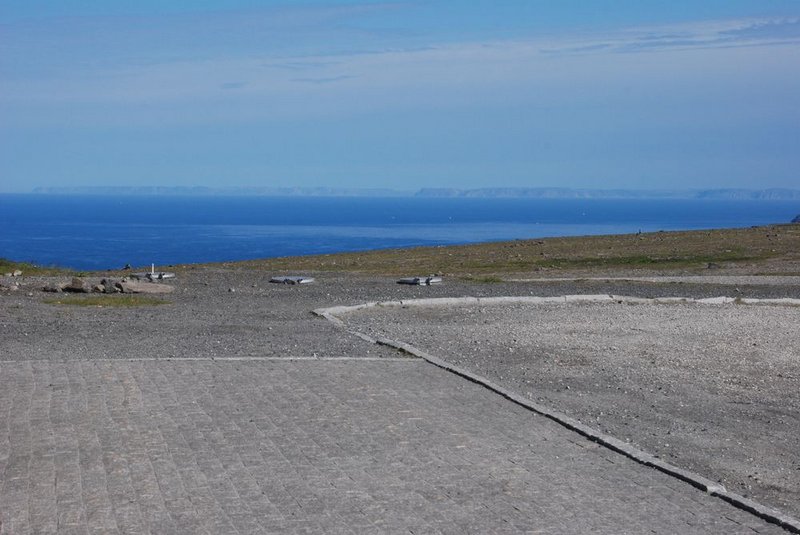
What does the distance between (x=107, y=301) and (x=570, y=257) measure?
17483mm

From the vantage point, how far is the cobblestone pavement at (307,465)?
23.8 feet

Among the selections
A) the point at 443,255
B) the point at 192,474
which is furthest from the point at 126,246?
the point at 192,474

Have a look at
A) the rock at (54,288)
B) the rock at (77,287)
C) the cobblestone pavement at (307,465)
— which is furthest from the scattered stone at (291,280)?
the cobblestone pavement at (307,465)

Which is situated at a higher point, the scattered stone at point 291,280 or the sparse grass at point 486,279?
the scattered stone at point 291,280

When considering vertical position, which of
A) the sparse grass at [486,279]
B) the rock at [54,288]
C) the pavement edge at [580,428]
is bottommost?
the sparse grass at [486,279]

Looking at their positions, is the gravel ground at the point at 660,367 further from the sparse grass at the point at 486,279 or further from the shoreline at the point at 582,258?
the shoreline at the point at 582,258

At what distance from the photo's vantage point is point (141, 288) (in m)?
22.6

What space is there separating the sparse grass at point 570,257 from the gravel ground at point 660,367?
8179mm

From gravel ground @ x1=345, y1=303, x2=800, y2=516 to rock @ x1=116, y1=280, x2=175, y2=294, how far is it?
509 centimetres

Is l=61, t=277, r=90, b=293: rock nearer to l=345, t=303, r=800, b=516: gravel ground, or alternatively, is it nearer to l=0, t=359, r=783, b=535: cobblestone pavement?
l=345, t=303, r=800, b=516: gravel ground

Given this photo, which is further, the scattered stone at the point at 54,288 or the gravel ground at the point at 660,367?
the scattered stone at the point at 54,288

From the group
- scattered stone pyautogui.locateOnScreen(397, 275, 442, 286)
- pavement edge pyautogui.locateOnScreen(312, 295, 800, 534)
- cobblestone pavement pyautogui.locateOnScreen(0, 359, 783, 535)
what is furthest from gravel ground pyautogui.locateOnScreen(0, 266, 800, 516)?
cobblestone pavement pyautogui.locateOnScreen(0, 359, 783, 535)

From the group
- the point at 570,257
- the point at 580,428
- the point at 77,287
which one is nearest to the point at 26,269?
the point at 77,287

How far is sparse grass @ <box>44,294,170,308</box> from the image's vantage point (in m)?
20.5
